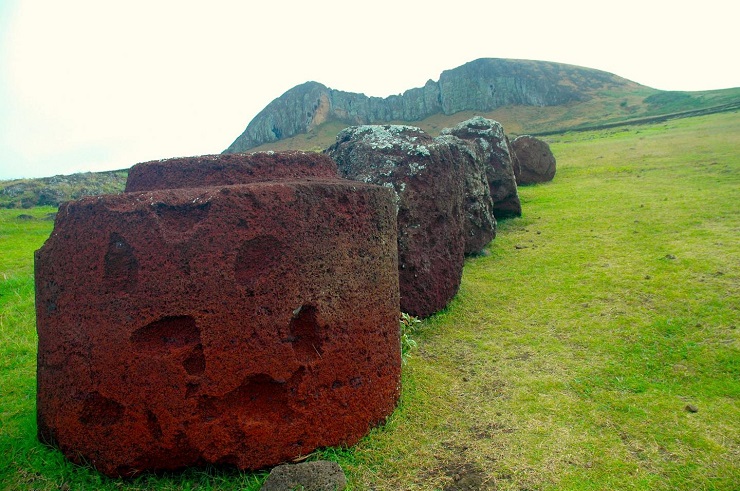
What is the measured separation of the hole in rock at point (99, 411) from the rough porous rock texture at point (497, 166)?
8.53m

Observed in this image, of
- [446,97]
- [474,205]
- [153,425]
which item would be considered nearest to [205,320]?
[153,425]

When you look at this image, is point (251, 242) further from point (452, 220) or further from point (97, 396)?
point (452, 220)

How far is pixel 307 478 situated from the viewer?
3.22 meters

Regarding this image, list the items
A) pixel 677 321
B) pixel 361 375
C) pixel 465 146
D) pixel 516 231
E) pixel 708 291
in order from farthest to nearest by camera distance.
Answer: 1. pixel 516 231
2. pixel 465 146
3. pixel 708 291
4. pixel 677 321
5. pixel 361 375

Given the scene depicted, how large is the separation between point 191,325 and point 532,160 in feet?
42.7

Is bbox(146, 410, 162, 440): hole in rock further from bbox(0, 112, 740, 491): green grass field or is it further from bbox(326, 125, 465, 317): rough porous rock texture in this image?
bbox(326, 125, 465, 317): rough porous rock texture

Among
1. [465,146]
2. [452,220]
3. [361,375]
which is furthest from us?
[465,146]

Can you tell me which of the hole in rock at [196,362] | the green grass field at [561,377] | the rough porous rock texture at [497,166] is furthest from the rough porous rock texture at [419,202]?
→ the rough porous rock texture at [497,166]

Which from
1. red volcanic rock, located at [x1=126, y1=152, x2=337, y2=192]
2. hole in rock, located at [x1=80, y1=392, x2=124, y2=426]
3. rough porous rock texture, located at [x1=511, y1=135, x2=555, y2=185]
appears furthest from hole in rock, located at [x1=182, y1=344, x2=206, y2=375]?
rough porous rock texture, located at [x1=511, y1=135, x2=555, y2=185]

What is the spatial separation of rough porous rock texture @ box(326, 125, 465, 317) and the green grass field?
39cm

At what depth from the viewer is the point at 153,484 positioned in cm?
337

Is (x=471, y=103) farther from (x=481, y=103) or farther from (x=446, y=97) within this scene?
(x=446, y=97)

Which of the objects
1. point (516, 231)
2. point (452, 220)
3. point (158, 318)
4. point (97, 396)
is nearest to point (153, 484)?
point (97, 396)

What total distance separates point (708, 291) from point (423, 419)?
12.7 ft
